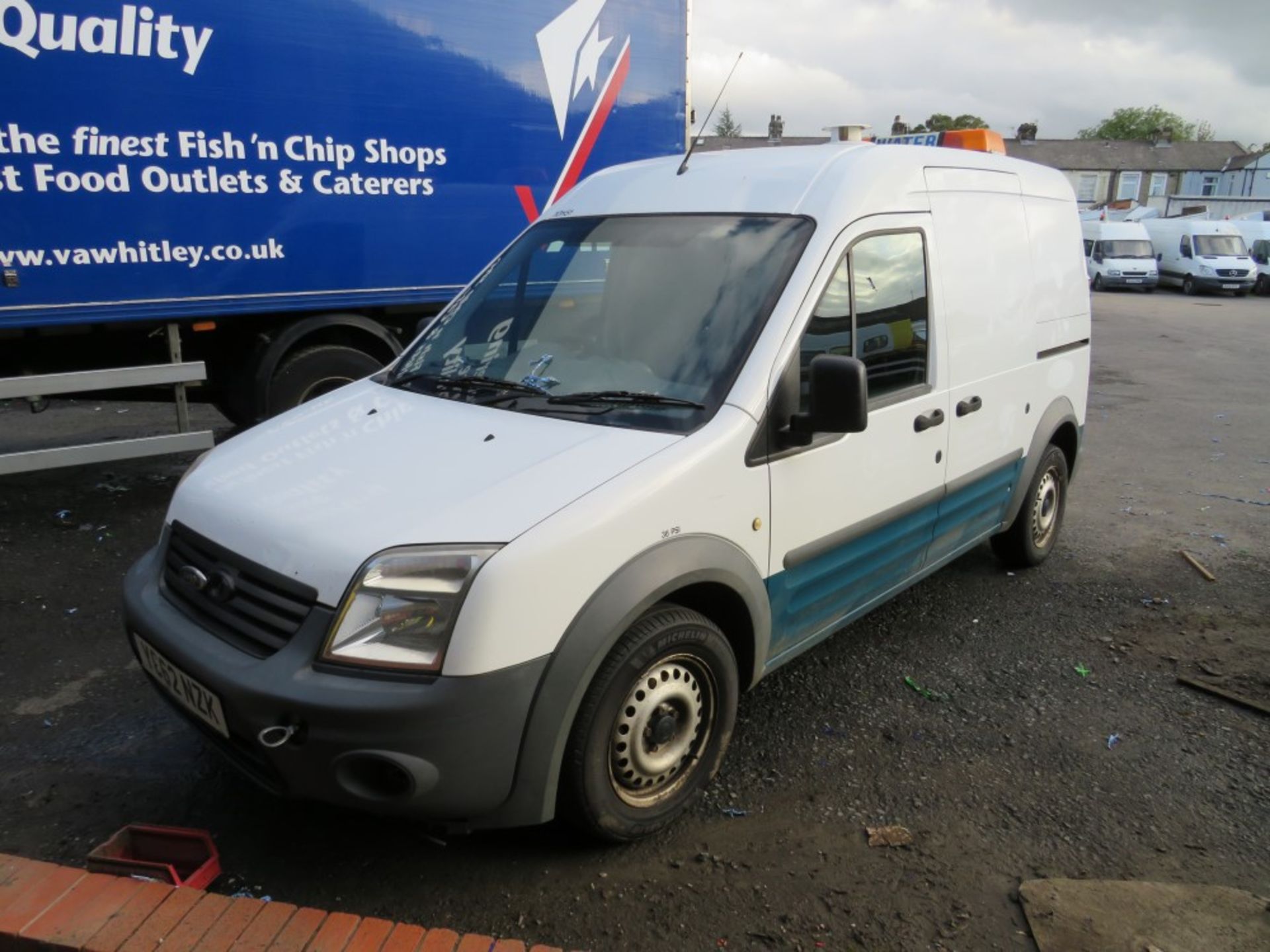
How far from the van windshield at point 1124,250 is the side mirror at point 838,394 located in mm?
34512

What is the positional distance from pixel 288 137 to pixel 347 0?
3.19ft

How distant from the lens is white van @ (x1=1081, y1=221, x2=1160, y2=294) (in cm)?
3209

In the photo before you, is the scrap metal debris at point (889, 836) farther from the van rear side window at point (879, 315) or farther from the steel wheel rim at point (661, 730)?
the van rear side window at point (879, 315)

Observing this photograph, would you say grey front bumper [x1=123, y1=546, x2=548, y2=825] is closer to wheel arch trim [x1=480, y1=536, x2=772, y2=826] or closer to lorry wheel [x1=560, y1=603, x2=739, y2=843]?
wheel arch trim [x1=480, y1=536, x2=772, y2=826]

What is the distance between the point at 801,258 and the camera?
10.2 feet

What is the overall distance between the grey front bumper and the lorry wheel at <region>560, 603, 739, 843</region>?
0.83ft

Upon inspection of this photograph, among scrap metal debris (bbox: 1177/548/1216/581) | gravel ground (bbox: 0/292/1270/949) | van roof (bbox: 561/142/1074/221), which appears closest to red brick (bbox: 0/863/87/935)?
gravel ground (bbox: 0/292/1270/949)

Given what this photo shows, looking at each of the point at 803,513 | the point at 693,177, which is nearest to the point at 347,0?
the point at 693,177

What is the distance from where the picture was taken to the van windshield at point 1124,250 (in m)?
32.3

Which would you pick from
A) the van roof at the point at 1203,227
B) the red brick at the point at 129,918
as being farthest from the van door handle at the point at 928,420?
the van roof at the point at 1203,227

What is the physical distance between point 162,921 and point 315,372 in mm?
4513

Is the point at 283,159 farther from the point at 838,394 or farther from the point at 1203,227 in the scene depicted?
the point at 1203,227

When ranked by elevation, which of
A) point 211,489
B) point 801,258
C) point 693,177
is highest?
point 693,177

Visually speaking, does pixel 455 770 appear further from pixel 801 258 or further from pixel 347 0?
pixel 347 0
